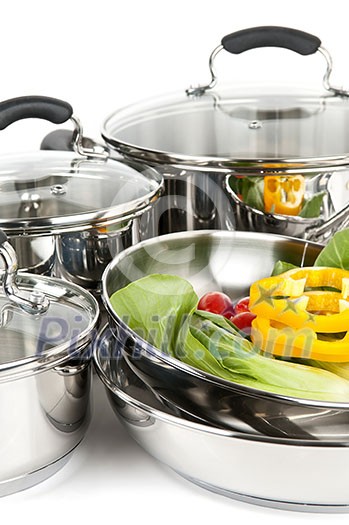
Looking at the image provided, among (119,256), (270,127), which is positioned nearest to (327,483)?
(119,256)

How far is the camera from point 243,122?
1.89 metres

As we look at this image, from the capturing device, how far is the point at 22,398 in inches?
46.8

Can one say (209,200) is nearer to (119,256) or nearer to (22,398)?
(119,256)

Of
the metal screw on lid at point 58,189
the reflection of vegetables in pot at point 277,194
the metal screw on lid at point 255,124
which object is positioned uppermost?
the metal screw on lid at point 255,124

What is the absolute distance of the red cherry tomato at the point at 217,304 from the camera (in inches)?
59.4

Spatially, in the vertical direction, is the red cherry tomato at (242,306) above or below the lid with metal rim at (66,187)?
below

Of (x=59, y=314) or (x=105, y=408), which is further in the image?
(x=105, y=408)

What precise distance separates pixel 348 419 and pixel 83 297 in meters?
0.45

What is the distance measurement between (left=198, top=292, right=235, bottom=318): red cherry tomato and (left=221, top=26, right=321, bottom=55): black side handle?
2.02 feet

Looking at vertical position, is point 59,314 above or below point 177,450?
above

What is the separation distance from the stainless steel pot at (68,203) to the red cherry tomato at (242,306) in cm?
23

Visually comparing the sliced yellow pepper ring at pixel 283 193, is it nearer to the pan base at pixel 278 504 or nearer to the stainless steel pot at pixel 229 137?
the stainless steel pot at pixel 229 137

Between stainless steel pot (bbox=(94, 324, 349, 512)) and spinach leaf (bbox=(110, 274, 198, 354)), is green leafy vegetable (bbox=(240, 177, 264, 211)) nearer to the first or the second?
spinach leaf (bbox=(110, 274, 198, 354))

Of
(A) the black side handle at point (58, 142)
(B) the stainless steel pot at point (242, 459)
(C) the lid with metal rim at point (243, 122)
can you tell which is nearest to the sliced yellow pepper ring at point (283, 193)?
(C) the lid with metal rim at point (243, 122)
